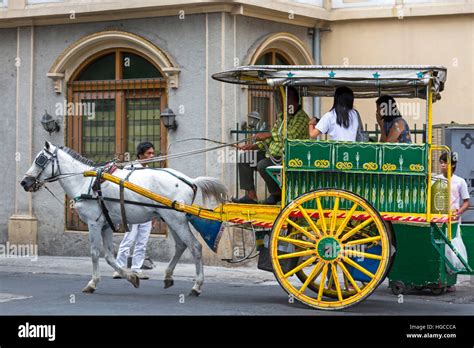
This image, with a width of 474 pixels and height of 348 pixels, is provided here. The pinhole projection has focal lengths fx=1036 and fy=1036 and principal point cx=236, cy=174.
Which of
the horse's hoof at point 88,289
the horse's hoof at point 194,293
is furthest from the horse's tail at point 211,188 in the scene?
the horse's hoof at point 88,289

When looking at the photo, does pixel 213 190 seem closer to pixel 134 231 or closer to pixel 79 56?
pixel 134 231

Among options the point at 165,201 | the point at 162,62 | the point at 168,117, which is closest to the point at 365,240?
the point at 165,201

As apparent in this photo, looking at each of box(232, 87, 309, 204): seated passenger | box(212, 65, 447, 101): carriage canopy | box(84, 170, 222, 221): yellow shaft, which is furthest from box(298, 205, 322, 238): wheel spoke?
box(212, 65, 447, 101): carriage canopy

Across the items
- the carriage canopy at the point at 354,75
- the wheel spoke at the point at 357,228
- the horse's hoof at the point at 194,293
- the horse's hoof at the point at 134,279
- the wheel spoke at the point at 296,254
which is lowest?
the horse's hoof at the point at 194,293

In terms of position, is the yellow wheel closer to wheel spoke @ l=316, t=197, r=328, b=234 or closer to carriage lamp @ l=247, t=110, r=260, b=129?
wheel spoke @ l=316, t=197, r=328, b=234

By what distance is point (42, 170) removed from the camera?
13016mm

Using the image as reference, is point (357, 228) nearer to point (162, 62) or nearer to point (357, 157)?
point (357, 157)

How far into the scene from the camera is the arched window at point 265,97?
17406 millimetres

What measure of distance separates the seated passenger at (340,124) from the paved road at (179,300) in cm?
194

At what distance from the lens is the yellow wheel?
11.0m

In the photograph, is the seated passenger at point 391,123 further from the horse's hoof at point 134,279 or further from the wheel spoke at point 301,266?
the horse's hoof at point 134,279

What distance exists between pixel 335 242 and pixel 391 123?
1.63 meters
